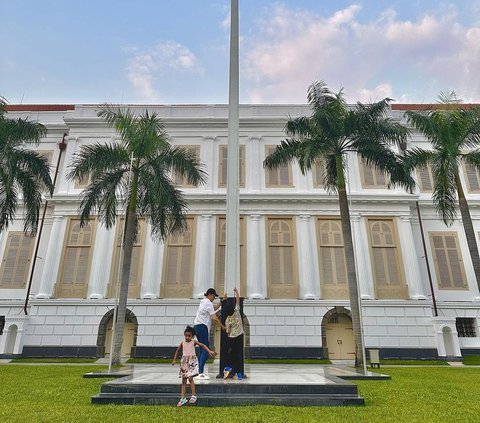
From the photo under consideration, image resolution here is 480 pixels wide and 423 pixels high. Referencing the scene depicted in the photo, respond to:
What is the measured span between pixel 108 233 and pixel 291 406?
1713 centimetres

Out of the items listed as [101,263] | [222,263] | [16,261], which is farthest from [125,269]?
[16,261]

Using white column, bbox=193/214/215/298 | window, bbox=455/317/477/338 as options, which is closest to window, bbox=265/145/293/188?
white column, bbox=193/214/215/298

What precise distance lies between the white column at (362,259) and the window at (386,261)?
1.12 feet

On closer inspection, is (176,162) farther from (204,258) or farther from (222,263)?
(222,263)

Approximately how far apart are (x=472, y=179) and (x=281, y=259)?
41.8 feet

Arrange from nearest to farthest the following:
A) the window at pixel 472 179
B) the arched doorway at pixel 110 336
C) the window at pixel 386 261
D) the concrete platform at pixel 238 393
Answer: the concrete platform at pixel 238 393
the arched doorway at pixel 110 336
the window at pixel 386 261
the window at pixel 472 179

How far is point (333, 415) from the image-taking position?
5.45 metres

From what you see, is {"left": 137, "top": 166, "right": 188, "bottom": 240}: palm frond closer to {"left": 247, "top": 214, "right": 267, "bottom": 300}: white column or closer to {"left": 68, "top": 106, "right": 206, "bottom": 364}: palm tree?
{"left": 68, "top": 106, "right": 206, "bottom": 364}: palm tree

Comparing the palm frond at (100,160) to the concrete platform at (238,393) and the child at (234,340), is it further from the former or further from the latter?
the concrete platform at (238,393)

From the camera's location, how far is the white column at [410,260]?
2002cm

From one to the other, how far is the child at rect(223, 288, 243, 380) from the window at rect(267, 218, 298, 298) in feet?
41.6

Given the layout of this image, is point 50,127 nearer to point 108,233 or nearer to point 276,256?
point 108,233

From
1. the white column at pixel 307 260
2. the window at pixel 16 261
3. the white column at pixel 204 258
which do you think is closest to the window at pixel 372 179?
the white column at pixel 307 260

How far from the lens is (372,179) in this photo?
2253 centimetres
